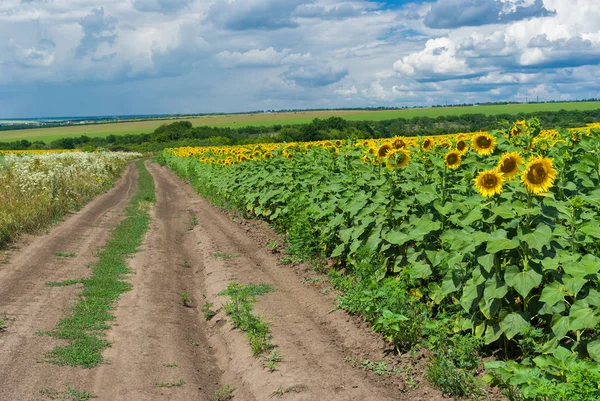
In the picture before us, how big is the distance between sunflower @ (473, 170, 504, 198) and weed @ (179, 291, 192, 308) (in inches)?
223

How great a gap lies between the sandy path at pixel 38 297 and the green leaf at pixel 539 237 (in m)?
4.68

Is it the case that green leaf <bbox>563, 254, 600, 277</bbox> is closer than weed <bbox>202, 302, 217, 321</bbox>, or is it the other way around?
green leaf <bbox>563, 254, 600, 277</bbox>

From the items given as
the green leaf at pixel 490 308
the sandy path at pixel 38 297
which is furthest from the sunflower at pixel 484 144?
the sandy path at pixel 38 297

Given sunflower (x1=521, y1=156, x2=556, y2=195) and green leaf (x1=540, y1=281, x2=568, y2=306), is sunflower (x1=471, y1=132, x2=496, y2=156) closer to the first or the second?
sunflower (x1=521, y1=156, x2=556, y2=195)

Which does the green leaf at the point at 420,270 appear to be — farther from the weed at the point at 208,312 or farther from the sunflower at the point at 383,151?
the weed at the point at 208,312

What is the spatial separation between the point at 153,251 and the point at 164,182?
2419 centimetres

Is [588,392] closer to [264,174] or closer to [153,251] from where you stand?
[153,251]

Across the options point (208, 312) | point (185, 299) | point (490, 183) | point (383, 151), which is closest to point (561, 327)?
point (490, 183)

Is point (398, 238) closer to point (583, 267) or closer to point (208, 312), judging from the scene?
point (583, 267)

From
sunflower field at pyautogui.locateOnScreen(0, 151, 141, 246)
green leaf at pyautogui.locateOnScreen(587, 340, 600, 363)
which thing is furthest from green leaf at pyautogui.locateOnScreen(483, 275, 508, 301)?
sunflower field at pyautogui.locateOnScreen(0, 151, 141, 246)

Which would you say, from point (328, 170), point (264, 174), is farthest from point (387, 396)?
point (264, 174)

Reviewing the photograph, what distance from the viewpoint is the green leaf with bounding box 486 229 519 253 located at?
5.25 metres

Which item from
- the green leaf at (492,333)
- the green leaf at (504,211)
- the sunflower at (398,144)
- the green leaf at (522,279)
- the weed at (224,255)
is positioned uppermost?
the sunflower at (398,144)

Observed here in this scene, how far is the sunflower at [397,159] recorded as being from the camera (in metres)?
8.12
